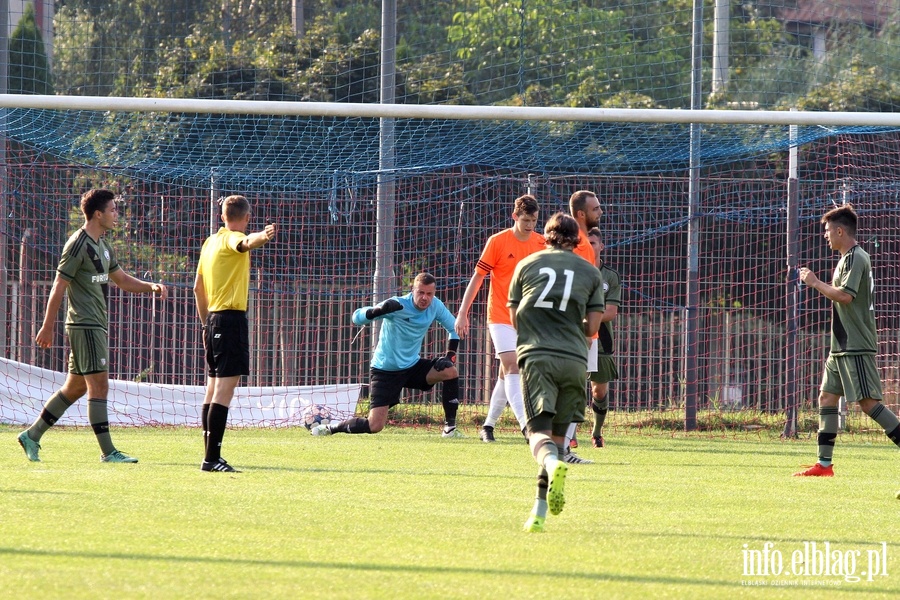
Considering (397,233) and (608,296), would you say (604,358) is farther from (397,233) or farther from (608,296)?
(397,233)

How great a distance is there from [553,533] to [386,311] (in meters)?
4.93

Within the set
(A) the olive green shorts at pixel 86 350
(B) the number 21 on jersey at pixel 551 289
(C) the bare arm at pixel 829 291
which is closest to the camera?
(B) the number 21 on jersey at pixel 551 289

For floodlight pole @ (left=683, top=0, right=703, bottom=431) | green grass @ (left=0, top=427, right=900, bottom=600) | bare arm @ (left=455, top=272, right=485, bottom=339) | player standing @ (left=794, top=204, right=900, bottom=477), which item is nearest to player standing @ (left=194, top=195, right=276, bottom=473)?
green grass @ (left=0, top=427, right=900, bottom=600)

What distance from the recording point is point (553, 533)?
220 inches

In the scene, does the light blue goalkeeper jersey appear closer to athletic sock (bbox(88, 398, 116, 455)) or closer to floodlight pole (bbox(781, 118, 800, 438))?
athletic sock (bbox(88, 398, 116, 455))

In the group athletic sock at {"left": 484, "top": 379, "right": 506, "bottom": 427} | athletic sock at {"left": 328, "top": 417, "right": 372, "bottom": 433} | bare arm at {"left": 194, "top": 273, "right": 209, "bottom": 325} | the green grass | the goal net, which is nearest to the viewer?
the green grass

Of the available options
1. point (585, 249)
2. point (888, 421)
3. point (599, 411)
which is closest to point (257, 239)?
point (585, 249)

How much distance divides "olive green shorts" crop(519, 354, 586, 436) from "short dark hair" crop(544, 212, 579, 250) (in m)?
0.60

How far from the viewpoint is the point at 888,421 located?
8.27 metres

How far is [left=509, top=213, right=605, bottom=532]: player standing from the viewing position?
19.5 feet

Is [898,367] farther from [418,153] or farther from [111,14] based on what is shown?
[111,14]

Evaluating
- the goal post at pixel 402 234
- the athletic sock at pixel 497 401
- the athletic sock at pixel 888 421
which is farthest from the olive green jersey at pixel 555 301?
the goal post at pixel 402 234

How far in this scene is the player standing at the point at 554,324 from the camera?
595 cm

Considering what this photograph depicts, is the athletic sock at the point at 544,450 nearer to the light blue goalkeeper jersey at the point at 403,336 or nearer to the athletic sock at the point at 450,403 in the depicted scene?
the light blue goalkeeper jersey at the point at 403,336
